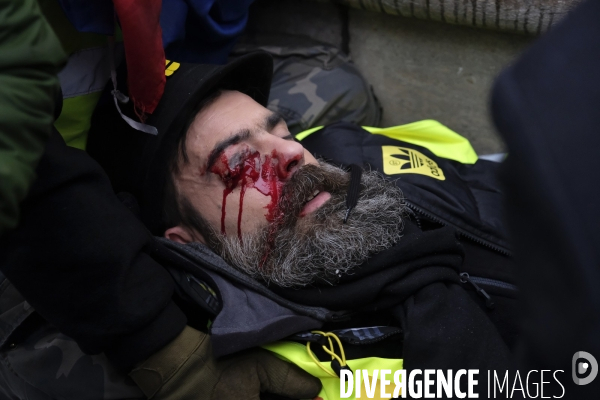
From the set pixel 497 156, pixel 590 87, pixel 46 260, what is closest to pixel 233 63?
pixel 46 260

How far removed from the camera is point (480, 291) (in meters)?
1.66

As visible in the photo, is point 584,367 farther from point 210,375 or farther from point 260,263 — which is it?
point 260,263

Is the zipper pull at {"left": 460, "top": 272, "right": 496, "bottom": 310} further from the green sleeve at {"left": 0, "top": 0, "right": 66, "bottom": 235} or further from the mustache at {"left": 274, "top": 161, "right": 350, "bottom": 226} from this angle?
the green sleeve at {"left": 0, "top": 0, "right": 66, "bottom": 235}

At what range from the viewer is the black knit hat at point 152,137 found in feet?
5.50

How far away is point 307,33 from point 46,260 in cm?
186

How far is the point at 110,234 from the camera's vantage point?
4.09 ft

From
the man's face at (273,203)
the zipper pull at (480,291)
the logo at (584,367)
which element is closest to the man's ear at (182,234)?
the man's face at (273,203)

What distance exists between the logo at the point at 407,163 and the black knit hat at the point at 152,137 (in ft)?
1.98

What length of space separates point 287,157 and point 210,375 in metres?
0.64

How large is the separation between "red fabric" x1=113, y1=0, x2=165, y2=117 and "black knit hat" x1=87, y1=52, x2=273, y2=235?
0.05 metres

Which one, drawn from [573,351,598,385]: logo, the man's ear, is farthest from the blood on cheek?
[573,351,598,385]: logo

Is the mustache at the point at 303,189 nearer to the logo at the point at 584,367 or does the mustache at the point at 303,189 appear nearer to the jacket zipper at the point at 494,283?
the jacket zipper at the point at 494,283

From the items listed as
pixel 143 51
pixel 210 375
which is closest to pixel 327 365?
pixel 210 375

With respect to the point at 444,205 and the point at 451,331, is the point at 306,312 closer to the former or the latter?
the point at 451,331
